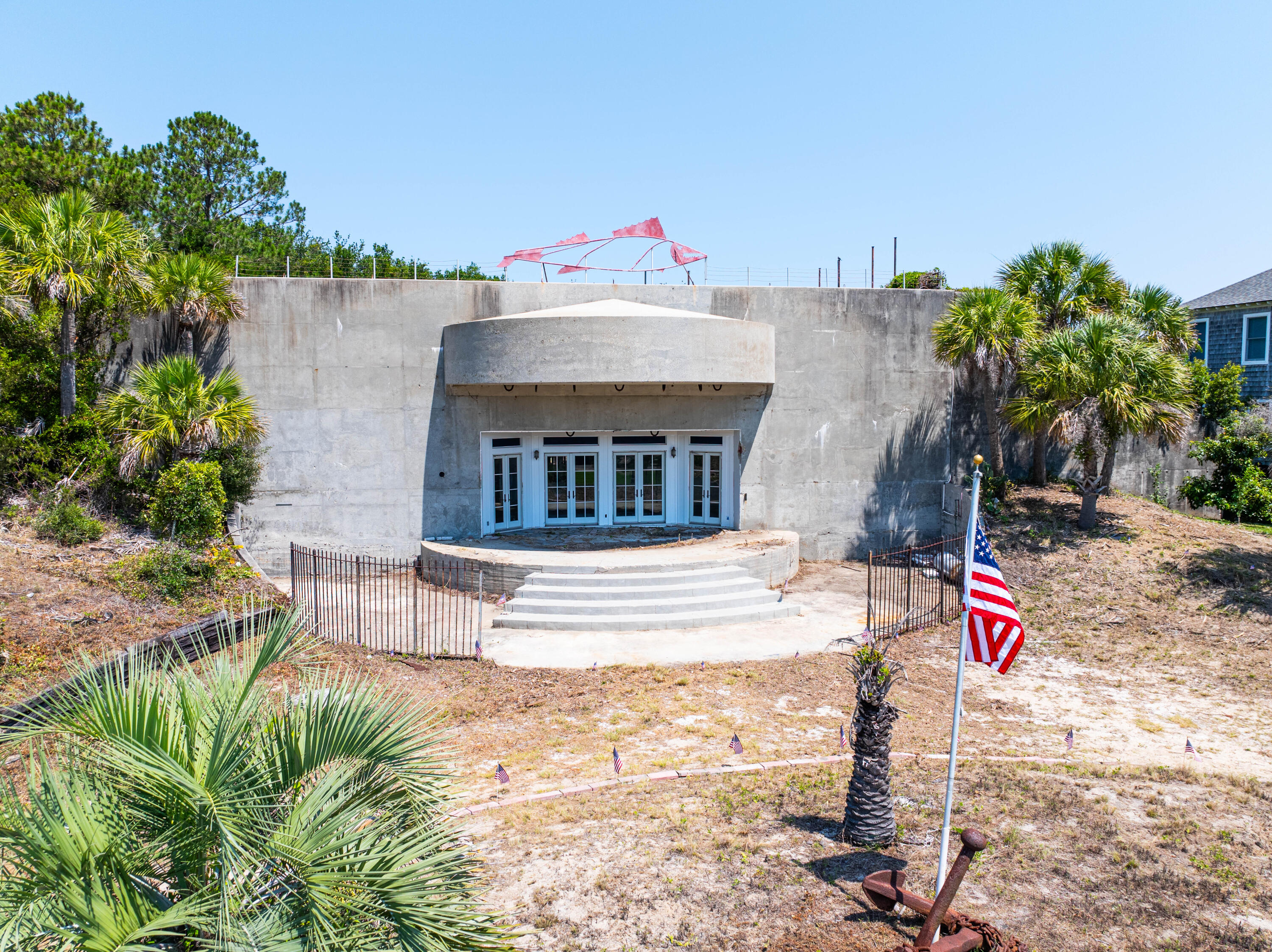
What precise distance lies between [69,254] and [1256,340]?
30.0 m

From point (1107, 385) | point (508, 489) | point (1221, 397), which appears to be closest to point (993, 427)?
point (1107, 385)

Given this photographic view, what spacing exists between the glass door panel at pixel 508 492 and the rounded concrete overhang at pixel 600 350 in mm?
2052

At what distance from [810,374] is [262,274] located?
17529mm

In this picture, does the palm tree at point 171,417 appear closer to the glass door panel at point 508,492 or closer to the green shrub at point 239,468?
the green shrub at point 239,468

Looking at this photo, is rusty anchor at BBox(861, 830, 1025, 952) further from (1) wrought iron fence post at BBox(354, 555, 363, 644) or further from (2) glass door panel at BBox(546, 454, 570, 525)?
(2) glass door panel at BBox(546, 454, 570, 525)

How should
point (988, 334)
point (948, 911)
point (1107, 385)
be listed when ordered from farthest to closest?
point (988, 334), point (1107, 385), point (948, 911)

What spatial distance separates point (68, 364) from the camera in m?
17.2

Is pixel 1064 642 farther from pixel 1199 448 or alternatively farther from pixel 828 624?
pixel 1199 448

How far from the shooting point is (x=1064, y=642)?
13.6 metres

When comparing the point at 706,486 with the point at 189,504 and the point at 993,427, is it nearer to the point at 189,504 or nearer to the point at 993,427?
the point at 993,427

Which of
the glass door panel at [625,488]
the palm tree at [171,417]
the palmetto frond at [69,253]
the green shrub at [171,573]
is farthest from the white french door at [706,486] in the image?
the palmetto frond at [69,253]

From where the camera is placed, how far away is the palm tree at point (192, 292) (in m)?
17.0

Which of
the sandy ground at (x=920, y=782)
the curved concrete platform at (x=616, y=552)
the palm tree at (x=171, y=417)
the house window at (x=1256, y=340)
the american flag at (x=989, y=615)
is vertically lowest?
the sandy ground at (x=920, y=782)

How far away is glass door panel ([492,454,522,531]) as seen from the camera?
64.3ft
